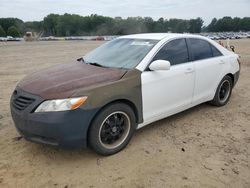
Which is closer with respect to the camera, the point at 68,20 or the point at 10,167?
the point at 10,167

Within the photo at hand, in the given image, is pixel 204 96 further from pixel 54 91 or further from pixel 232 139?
pixel 54 91

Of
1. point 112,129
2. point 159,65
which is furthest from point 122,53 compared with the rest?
point 112,129

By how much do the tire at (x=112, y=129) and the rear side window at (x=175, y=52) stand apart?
42.6 inches

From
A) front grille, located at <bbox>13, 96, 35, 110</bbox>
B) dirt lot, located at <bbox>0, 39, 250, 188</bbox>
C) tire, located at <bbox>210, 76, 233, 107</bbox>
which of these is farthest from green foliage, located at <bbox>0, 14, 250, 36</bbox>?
front grille, located at <bbox>13, 96, 35, 110</bbox>

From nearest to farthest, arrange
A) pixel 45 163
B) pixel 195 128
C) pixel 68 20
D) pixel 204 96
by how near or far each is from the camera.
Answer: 1. pixel 45 163
2. pixel 195 128
3. pixel 204 96
4. pixel 68 20

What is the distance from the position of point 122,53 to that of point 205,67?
165 cm

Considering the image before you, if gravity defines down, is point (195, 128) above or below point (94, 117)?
below

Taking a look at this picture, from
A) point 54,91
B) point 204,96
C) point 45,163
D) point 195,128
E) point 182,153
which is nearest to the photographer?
point 54,91

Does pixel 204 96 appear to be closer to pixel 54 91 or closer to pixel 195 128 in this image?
pixel 195 128

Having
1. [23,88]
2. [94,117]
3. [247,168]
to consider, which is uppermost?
[23,88]

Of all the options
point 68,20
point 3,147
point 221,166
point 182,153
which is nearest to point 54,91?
point 3,147

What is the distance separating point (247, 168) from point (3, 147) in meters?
→ 3.46

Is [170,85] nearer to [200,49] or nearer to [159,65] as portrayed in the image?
[159,65]

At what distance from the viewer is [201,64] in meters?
5.02
